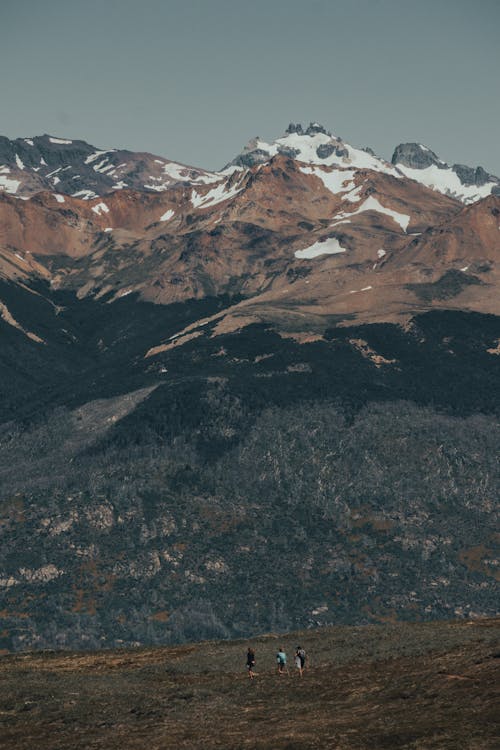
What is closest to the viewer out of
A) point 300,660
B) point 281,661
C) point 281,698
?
Answer: point 281,698

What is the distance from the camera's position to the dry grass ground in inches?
3639

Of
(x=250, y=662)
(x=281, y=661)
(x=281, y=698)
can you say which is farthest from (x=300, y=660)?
(x=281, y=698)

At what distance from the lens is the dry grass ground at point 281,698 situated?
9244 centimetres

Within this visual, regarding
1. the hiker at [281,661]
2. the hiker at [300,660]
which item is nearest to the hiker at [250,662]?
the hiker at [281,661]

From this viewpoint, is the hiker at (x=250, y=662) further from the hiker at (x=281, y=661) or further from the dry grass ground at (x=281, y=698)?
the hiker at (x=281, y=661)

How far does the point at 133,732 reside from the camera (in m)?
104

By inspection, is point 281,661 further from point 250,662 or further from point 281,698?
point 281,698

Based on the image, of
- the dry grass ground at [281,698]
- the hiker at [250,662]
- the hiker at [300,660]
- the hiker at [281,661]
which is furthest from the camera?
the hiker at [281,661]

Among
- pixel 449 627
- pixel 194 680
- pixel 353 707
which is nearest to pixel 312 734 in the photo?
pixel 353 707

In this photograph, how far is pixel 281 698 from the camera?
11344 centimetres

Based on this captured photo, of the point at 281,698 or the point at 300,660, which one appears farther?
the point at 300,660

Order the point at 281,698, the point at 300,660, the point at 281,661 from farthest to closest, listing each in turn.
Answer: the point at 281,661 → the point at 300,660 → the point at 281,698

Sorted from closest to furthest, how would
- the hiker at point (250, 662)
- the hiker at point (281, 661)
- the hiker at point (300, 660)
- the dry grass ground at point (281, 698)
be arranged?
the dry grass ground at point (281, 698), the hiker at point (300, 660), the hiker at point (250, 662), the hiker at point (281, 661)

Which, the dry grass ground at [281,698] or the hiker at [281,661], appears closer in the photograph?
the dry grass ground at [281,698]
